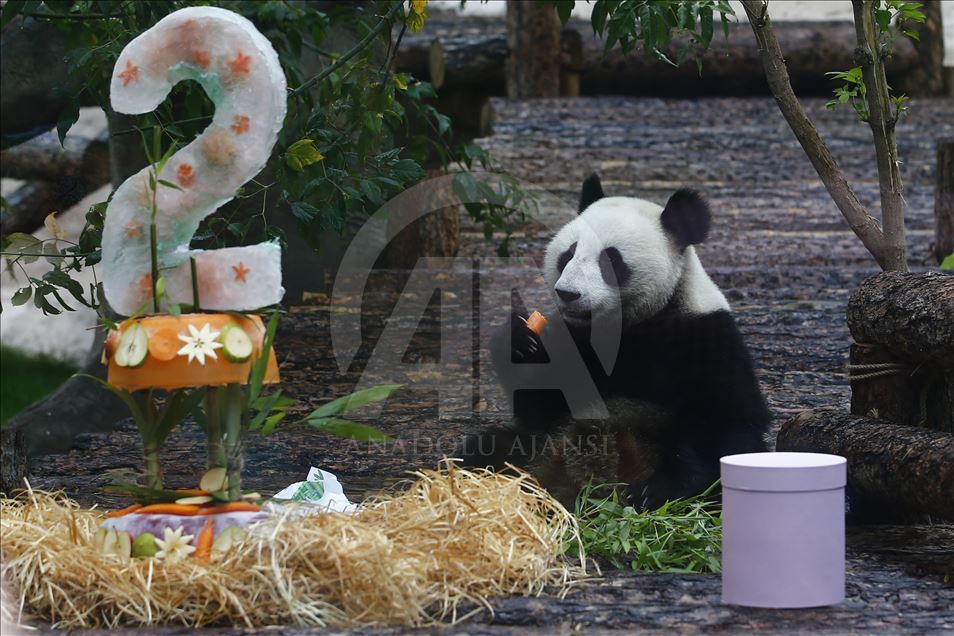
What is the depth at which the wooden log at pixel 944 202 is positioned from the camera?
5051 millimetres

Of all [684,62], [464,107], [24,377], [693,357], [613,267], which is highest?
[684,62]

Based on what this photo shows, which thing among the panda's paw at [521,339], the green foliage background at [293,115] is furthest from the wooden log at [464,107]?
the panda's paw at [521,339]

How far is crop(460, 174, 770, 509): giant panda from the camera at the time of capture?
10.0 ft

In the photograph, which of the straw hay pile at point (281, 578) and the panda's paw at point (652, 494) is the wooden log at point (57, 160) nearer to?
the panda's paw at point (652, 494)

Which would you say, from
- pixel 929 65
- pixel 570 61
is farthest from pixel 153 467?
pixel 929 65

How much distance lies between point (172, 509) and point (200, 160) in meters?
0.67

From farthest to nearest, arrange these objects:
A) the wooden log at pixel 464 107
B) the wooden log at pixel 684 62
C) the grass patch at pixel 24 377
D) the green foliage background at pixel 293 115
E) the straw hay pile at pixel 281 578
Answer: the wooden log at pixel 464 107
the wooden log at pixel 684 62
the grass patch at pixel 24 377
the green foliage background at pixel 293 115
the straw hay pile at pixel 281 578

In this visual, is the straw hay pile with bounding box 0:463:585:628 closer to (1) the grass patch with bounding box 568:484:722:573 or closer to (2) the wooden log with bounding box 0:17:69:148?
(1) the grass patch with bounding box 568:484:722:573

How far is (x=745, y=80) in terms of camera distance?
8.58 metres

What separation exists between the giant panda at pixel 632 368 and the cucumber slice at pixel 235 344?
111 centimetres

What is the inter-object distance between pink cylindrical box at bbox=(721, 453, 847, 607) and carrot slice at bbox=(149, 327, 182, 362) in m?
1.07

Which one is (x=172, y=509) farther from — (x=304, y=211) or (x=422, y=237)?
(x=422, y=237)

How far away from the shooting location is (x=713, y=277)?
5082 millimetres

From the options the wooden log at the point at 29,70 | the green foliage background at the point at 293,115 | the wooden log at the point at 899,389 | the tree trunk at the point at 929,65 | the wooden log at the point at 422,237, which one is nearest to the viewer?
the wooden log at the point at 899,389
